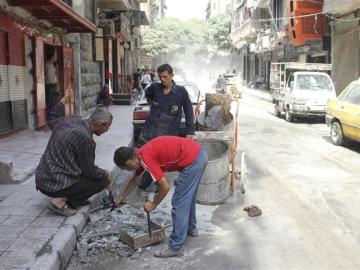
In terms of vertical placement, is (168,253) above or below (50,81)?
below

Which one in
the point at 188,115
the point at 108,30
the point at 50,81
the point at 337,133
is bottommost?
the point at 337,133

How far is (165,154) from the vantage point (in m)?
4.47

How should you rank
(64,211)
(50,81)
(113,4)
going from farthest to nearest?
(113,4), (50,81), (64,211)

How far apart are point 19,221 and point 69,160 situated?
811 millimetres

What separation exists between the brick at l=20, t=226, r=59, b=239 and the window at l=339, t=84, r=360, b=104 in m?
8.05

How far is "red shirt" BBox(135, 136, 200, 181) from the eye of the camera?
4.32m

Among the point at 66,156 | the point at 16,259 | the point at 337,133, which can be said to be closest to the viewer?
the point at 16,259

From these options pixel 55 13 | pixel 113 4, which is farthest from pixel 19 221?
pixel 113 4

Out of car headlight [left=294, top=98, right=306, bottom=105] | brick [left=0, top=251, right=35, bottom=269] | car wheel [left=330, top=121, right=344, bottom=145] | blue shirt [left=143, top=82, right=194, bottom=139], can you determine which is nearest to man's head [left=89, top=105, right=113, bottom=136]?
brick [left=0, top=251, right=35, bottom=269]

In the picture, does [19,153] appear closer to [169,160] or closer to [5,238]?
[5,238]

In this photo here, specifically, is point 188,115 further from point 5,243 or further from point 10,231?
point 5,243

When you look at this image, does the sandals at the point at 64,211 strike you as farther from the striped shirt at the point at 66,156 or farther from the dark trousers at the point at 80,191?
the striped shirt at the point at 66,156

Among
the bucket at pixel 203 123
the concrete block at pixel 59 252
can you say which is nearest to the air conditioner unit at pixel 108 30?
the bucket at pixel 203 123

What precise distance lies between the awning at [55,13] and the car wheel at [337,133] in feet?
21.4
